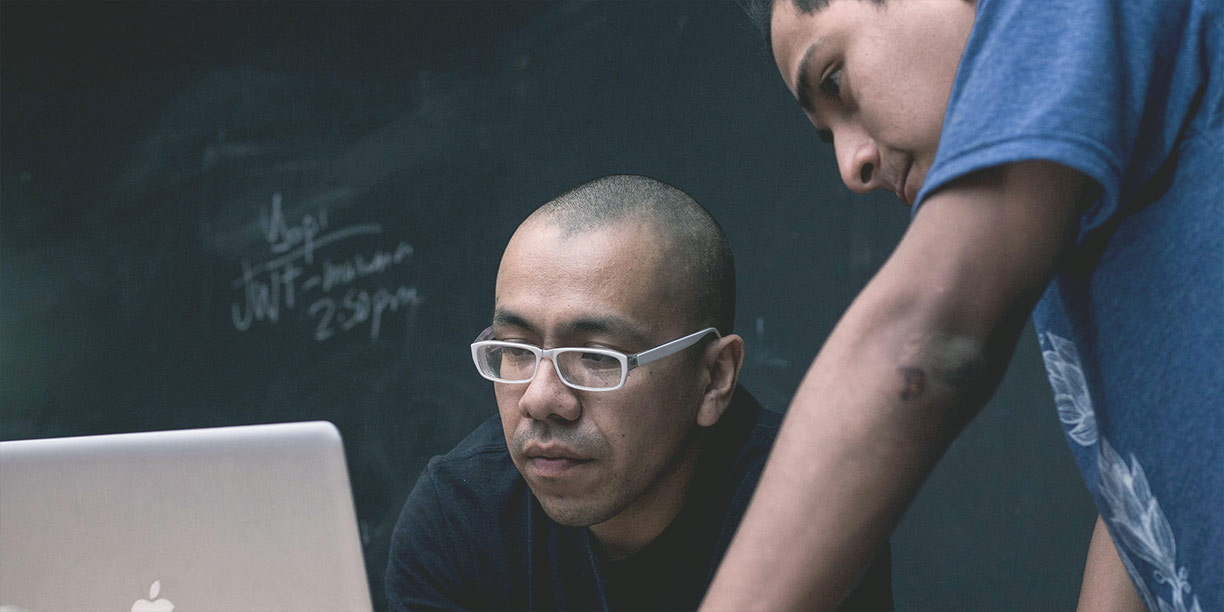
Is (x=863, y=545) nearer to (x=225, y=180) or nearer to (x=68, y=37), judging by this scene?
(x=225, y=180)

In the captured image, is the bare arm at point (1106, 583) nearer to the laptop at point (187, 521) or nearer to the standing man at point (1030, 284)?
the standing man at point (1030, 284)

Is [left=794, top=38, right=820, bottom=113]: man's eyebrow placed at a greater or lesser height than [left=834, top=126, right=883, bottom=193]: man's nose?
greater

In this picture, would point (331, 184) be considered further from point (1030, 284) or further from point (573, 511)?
point (1030, 284)

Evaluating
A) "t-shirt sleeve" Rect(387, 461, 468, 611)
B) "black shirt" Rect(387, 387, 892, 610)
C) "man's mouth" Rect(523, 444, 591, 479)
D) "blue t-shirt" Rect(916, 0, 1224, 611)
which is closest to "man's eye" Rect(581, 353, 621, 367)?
"man's mouth" Rect(523, 444, 591, 479)

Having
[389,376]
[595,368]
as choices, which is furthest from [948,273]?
[389,376]

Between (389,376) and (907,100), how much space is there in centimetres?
205

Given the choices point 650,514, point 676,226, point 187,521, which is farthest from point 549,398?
point 187,521

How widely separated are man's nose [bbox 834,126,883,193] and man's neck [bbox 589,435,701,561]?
768 millimetres

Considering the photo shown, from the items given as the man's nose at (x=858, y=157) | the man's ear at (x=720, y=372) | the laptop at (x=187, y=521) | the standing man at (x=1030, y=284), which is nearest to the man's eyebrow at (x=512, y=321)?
the man's ear at (x=720, y=372)

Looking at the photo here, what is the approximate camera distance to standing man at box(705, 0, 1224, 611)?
493 mm

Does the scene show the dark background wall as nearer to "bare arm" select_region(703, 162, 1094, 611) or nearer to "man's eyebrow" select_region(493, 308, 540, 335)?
"man's eyebrow" select_region(493, 308, 540, 335)

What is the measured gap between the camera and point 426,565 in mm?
1431

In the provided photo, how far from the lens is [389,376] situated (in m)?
2.53

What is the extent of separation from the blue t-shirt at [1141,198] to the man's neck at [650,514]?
84 centimetres
